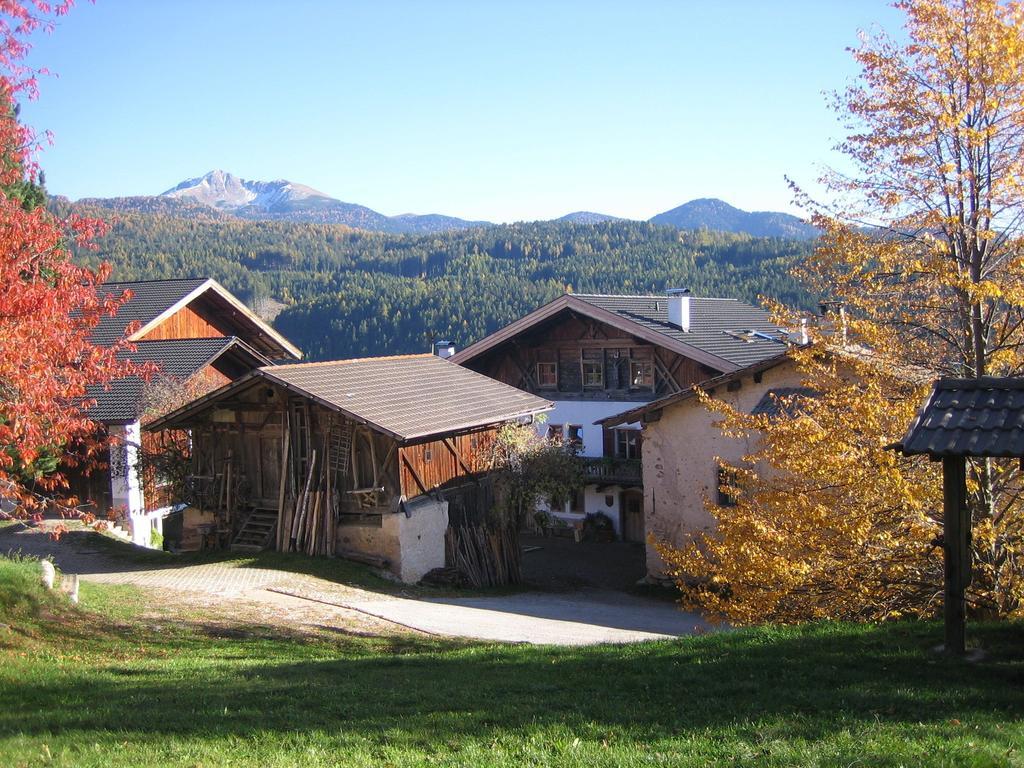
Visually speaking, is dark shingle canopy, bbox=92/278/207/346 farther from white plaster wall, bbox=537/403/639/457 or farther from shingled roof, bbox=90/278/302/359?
white plaster wall, bbox=537/403/639/457

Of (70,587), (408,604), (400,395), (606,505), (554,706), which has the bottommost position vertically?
(408,604)

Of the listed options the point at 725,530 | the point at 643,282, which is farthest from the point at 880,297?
the point at 643,282

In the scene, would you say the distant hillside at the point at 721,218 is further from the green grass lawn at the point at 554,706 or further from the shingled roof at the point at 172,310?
the green grass lawn at the point at 554,706

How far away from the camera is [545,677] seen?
383 inches

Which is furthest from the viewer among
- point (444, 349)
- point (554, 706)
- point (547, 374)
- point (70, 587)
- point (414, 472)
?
point (444, 349)

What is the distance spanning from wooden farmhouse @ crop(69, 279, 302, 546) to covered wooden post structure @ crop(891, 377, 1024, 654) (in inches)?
667

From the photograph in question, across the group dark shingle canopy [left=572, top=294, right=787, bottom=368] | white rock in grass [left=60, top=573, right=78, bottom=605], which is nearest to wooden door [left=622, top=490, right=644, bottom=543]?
dark shingle canopy [left=572, top=294, right=787, bottom=368]

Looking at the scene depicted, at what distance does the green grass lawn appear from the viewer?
676cm

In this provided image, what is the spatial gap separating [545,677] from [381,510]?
11792mm

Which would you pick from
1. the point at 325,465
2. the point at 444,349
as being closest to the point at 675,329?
the point at 444,349

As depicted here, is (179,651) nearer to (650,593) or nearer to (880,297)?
(880,297)

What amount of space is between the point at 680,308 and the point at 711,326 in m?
2.18

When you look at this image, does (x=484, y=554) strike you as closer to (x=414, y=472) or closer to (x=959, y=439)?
(x=414, y=472)

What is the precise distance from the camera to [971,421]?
25.6ft
